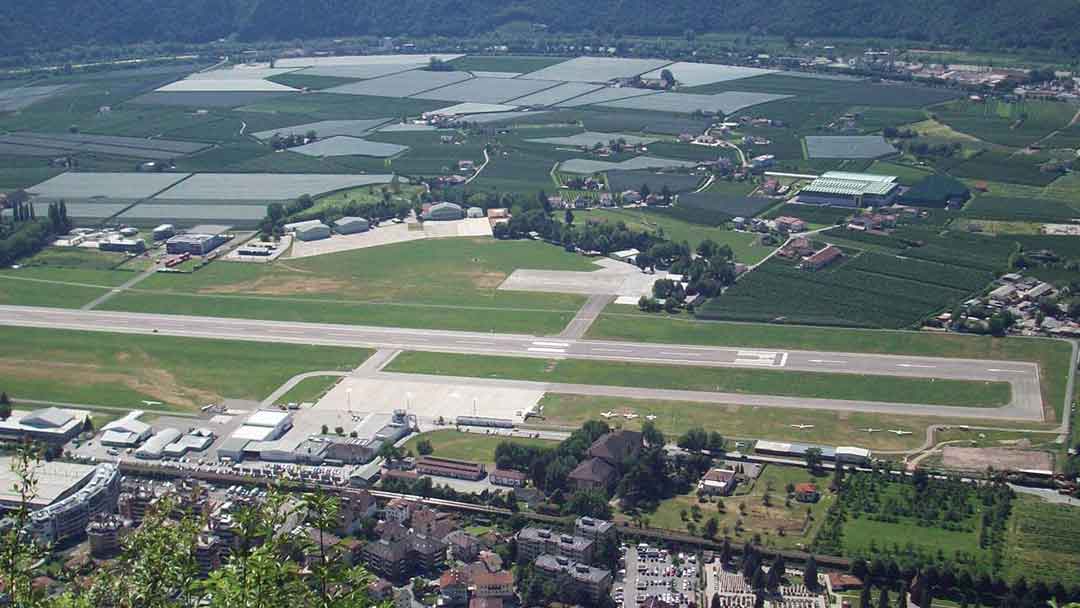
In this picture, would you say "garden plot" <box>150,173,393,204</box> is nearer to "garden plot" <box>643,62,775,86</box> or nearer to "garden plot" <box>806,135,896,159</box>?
"garden plot" <box>806,135,896,159</box>

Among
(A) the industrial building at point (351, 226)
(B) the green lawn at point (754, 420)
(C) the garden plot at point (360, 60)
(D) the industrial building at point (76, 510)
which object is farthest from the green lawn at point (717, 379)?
(C) the garden plot at point (360, 60)

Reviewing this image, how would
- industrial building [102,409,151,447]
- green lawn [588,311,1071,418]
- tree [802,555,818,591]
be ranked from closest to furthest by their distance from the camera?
tree [802,555,818,591]
industrial building [102,409,151,447]
green lawn [588,311,1071,418]

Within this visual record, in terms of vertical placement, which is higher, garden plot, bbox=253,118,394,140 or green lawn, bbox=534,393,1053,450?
green lawn, bbox=534,393,1053,450

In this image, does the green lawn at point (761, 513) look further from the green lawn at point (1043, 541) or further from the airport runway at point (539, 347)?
the airport runway at point (539, 347)

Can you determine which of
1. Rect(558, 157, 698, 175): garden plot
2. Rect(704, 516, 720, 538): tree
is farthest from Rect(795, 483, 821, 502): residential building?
Rect(558, 157, 698, 175): garden plot

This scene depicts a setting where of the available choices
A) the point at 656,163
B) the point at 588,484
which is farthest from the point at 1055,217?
the point at 588,484

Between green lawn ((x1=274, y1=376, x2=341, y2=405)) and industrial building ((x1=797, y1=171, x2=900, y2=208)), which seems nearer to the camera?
green lawn ((x1=274, y1=376, x2=341, y2=405))

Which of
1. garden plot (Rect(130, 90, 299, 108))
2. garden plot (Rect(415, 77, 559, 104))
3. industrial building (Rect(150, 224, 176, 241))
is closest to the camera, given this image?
industrial building (Rect(150, 224, 176, 241))

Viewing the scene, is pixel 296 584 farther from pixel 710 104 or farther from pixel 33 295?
pixel 710 104
